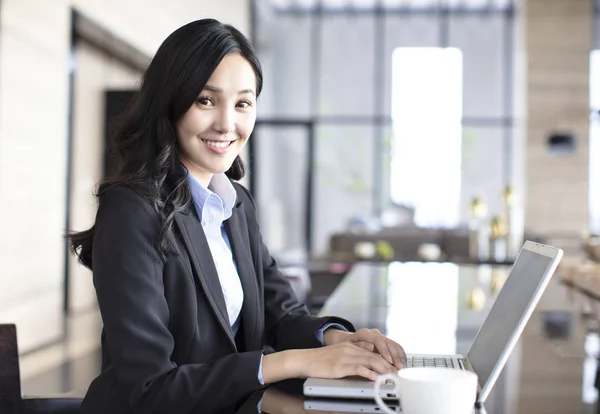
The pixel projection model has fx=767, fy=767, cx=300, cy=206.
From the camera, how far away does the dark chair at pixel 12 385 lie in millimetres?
1325

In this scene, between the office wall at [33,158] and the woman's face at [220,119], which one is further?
the office wall at [33,158]

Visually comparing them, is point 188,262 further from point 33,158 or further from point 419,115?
point 419,115

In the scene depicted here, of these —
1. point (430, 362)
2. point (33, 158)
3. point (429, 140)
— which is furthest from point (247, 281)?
point (429, 140)

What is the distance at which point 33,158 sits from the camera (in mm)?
5203

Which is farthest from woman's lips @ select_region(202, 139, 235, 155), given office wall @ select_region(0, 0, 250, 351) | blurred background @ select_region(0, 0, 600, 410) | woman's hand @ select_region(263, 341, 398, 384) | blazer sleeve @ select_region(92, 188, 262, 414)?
blurred background @ select_region(0, 0, 600, 410)

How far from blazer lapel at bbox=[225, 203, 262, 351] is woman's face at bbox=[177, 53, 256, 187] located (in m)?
0.14

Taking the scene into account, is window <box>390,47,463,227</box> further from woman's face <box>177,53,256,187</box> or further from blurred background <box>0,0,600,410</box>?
woman's face <box>177,53,256,187</box>

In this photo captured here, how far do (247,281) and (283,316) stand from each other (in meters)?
0.18

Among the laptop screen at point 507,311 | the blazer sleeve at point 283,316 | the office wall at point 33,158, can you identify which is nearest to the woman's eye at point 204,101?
the blazer sleeve at point 283,316

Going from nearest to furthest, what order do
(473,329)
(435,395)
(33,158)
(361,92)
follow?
(435,395) < (473,329) < (33,158) < (361,92)

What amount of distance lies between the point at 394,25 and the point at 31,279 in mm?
9202

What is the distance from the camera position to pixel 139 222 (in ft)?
4.01

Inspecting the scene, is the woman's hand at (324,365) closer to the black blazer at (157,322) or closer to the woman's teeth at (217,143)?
the black blazer at (157,322)

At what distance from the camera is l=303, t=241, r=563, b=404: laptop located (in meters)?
1.07
